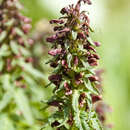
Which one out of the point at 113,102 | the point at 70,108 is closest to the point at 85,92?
the point at 70,108

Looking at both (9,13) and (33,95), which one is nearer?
(9,13)

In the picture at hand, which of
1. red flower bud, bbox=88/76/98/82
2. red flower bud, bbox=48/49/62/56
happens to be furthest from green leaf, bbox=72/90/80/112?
red flower bud, bbox=48/49/62/56

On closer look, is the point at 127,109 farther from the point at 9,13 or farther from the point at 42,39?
the point at 9,13

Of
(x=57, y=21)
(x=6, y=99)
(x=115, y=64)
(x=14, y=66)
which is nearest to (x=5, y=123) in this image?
(x=6, y=99)

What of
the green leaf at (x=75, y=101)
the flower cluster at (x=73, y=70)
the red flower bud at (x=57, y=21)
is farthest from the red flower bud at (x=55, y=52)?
the green leaf at (x=75, y=101)

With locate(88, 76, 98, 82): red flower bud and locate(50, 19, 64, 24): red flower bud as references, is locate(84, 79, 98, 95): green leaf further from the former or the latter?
locate(50, 19, 64, 24): red flower bud

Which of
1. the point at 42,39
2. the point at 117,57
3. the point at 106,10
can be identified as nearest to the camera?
the point at 42,39

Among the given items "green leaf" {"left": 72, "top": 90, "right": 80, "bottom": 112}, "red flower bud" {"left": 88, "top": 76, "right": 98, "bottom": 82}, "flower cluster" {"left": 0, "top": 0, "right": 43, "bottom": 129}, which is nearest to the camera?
"green leaf" {"left": 72, "top": 90, "right": 80, "bottom": 112}
